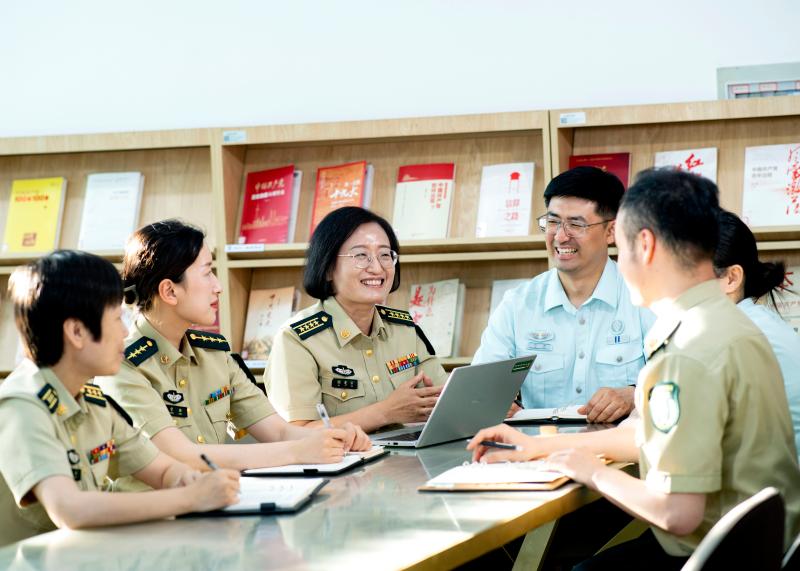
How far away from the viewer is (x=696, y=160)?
3.96 meters

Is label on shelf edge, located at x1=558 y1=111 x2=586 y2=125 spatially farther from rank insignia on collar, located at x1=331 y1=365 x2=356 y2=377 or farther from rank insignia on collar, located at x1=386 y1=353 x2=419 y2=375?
rank insignia on collar, located at x1=331 y1=365 x2=356 y2=377

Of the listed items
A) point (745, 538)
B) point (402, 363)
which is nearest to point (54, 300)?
point (745, 538)

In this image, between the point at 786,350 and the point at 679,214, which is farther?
the point at 786,350

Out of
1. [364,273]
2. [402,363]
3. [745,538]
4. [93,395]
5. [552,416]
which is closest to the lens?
[745,538]

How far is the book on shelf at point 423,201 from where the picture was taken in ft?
13.6

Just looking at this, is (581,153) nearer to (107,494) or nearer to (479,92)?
(479,92)

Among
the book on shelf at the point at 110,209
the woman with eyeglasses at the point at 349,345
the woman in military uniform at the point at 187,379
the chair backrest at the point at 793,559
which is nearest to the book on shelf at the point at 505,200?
the woman with eyeglasses at the point at 349,345

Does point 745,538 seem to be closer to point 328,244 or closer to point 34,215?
point 328,244

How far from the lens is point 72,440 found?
5.56ft

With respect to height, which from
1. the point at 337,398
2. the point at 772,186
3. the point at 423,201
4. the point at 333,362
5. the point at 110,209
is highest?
the point at 772,186

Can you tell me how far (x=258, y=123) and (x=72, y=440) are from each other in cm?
304

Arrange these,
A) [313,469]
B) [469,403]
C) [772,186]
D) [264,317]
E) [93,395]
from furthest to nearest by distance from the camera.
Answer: [264,317]
[772,186]
[469,403]
[313,469]
[93,395]

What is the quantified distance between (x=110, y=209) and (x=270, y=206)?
2.52 ft

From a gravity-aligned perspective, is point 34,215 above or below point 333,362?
above
